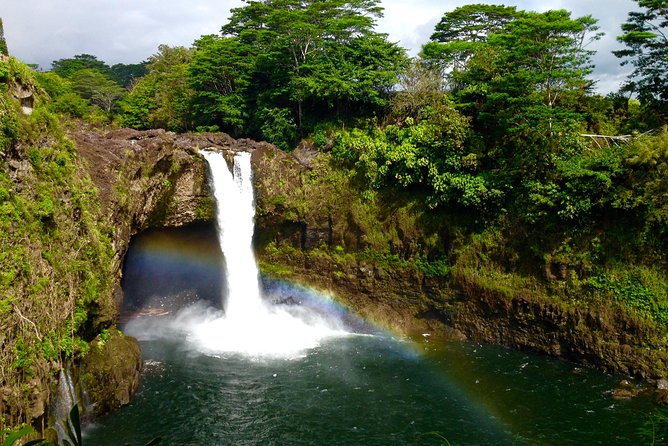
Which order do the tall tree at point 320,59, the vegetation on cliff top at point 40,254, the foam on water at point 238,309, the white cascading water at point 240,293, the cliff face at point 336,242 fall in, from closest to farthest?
the vegetation on cliff top at point 40,254 < the cliff face at point 336,242 < the foam on water at point 238,309 < the white cascading water at point 240,293 < the tall tree at point 320,59

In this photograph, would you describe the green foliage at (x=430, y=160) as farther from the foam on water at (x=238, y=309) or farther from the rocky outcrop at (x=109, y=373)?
the rocky outcrop at (x=109, y=373)

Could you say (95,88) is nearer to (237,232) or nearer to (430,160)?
(237,232)

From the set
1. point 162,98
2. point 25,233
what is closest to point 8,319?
point 25,233

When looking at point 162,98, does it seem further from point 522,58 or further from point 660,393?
point 660,393

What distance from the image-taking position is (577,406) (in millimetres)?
15461

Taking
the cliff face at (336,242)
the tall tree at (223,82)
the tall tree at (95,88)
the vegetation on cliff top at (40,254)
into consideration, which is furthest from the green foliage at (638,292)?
the tall tree at (95,88)

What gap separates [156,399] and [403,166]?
1473 cm

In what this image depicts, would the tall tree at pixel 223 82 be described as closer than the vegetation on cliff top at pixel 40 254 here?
No

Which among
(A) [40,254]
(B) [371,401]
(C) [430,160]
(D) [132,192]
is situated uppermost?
(C) [430,160]

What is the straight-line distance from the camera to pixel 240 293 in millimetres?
23719

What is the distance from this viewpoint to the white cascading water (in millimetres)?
22125

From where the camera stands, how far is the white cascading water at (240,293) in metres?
22.1

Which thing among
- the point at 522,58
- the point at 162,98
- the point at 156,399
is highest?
the point at 162,98

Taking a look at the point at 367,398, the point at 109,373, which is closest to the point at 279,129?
the point at 367,398
